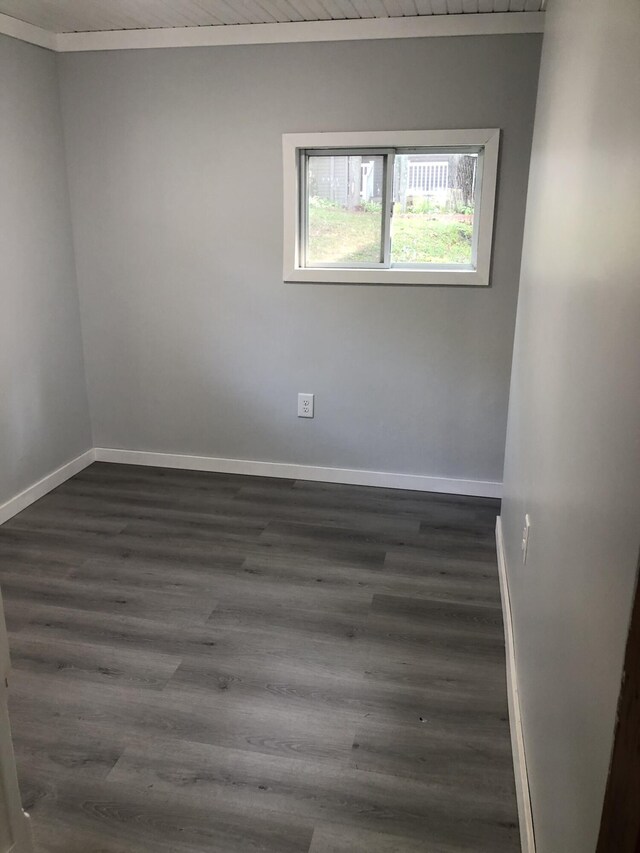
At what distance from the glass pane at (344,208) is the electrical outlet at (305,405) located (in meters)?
0.72

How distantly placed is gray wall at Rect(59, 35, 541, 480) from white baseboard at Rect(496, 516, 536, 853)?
1181mm

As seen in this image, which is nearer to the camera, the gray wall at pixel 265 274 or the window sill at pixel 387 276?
the gray wall at pixel 265 274

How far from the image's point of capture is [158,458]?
3939 mm

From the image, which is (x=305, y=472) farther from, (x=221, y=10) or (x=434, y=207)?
(x=221, y=10)

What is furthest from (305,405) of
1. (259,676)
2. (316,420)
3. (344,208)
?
(259,676)

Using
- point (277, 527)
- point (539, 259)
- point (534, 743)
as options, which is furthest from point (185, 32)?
point (534, 743)

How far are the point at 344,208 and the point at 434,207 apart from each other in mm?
451

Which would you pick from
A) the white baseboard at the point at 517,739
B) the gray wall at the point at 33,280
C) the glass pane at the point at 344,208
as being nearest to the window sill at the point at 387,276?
the glass pane at the point at 344,208

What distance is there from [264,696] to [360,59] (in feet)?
9.05

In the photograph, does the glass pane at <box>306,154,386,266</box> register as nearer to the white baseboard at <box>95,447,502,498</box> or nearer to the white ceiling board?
the white ceiling board

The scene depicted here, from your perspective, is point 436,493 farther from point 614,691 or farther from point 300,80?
point 614,691

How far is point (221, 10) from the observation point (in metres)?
2.92

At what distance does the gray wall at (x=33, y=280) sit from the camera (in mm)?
3160

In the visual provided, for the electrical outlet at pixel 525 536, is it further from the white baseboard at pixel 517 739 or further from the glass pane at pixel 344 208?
the glass pane at pixel 344 208
